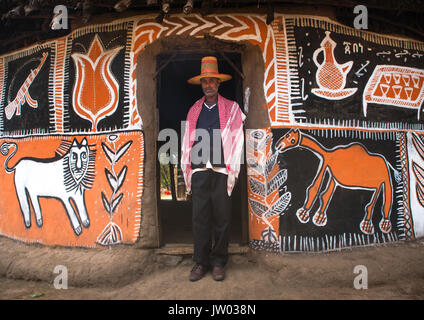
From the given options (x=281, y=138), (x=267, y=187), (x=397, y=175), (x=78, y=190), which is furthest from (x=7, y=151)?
(x=397, y=175)

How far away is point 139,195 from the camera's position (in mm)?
3252

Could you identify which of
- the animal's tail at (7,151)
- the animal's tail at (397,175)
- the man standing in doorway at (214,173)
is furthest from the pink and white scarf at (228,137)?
the animal's tail at (7,151)

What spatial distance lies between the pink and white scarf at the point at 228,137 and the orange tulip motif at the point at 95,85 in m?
1.01

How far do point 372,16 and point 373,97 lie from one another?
953mm

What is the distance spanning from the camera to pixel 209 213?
3025 millimetres

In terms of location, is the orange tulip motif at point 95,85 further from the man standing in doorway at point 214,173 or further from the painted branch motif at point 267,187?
the painted branch motif at point 267,187

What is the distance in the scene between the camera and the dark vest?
117 inches

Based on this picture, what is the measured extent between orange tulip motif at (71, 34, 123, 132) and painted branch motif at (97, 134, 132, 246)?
0.38m

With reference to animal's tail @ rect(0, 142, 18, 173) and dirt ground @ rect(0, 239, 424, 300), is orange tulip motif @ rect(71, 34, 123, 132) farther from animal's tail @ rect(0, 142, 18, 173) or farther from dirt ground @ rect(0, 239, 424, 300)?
dirt ground @ rect(0, 239, 424, 300)

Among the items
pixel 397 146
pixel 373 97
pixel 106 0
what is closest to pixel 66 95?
pixel 106 0

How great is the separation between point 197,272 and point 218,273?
0.72 ft

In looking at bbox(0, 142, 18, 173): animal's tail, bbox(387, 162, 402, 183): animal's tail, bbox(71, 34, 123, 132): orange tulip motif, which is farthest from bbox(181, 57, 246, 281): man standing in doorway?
bbox(0, 142, 18, 173): animal's tail

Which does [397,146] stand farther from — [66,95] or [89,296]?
[66,95]

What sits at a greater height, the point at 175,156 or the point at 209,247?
the point at 175,156
